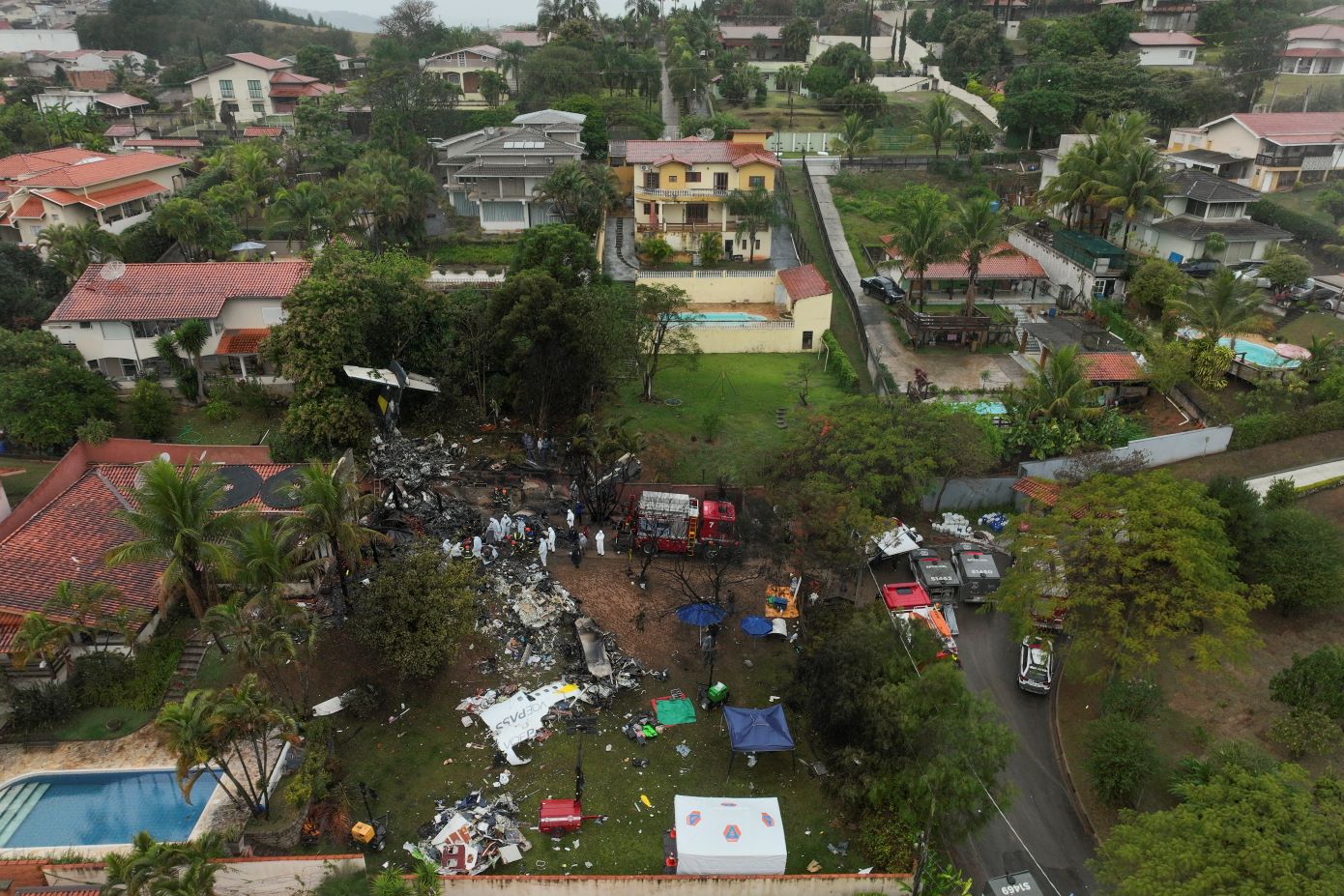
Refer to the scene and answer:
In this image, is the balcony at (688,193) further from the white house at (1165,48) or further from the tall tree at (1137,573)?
the white house at (1165,48)

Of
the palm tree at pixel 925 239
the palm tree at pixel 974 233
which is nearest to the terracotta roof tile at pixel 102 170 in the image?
the palm tree at pixel 925 239

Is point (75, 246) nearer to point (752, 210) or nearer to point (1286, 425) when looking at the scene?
point (752, 210)

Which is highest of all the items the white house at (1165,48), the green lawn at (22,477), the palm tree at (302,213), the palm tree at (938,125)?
the white house at (1165,48)

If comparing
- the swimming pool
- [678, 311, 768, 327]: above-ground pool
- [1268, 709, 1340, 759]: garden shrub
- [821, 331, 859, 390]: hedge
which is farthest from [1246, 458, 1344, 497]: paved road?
[678, 311, 768, 327]: above-ground pool

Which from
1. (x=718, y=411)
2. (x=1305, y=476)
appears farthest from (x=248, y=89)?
(x=1305, y=476)

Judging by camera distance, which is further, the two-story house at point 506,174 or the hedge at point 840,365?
the two-story house at point 506,174

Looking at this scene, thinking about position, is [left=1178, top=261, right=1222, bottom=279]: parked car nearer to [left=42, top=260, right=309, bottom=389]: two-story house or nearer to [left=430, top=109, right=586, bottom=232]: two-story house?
[left=430, top=109, right=586, bottom=232]: two-story house
